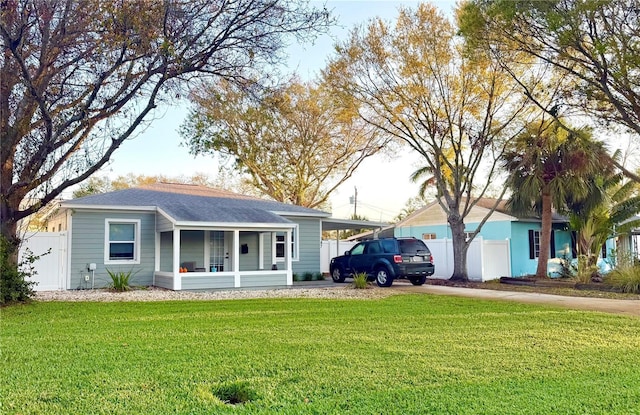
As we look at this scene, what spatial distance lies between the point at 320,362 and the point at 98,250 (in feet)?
39.5

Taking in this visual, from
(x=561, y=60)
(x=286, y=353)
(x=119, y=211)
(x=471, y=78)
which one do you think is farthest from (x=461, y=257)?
(x=286, y=353)

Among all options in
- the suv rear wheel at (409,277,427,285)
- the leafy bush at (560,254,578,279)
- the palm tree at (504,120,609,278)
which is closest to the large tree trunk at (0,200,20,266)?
the suv rear wheel at (409,277,427,285)

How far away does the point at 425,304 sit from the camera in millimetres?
11180

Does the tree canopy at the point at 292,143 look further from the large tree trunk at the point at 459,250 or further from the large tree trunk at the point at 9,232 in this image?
the large tree trunk at the point at 9,232

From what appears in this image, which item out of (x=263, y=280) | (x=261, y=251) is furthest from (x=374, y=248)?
(x=261, y=251)

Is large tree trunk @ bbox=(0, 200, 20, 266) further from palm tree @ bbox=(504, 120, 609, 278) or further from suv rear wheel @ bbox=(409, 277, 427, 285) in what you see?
palm tree @ bbox=(504, 120, 609, 278)

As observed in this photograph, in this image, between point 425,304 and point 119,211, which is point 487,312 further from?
point 119,211

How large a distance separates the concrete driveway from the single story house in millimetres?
5460

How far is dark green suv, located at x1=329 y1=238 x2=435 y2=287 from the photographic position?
1570 cm

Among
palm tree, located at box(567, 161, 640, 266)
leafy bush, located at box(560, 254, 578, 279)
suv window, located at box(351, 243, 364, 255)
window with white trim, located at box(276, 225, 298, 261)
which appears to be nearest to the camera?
suv window, located at box(351, 243, 364, 255)

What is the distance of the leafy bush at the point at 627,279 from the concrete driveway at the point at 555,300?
6.69ft

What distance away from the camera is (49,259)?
1498 cm

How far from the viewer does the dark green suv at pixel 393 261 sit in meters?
15.7

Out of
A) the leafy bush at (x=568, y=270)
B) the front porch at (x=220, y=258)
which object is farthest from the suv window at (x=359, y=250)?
the leafy bush at (x=568, y=270)
